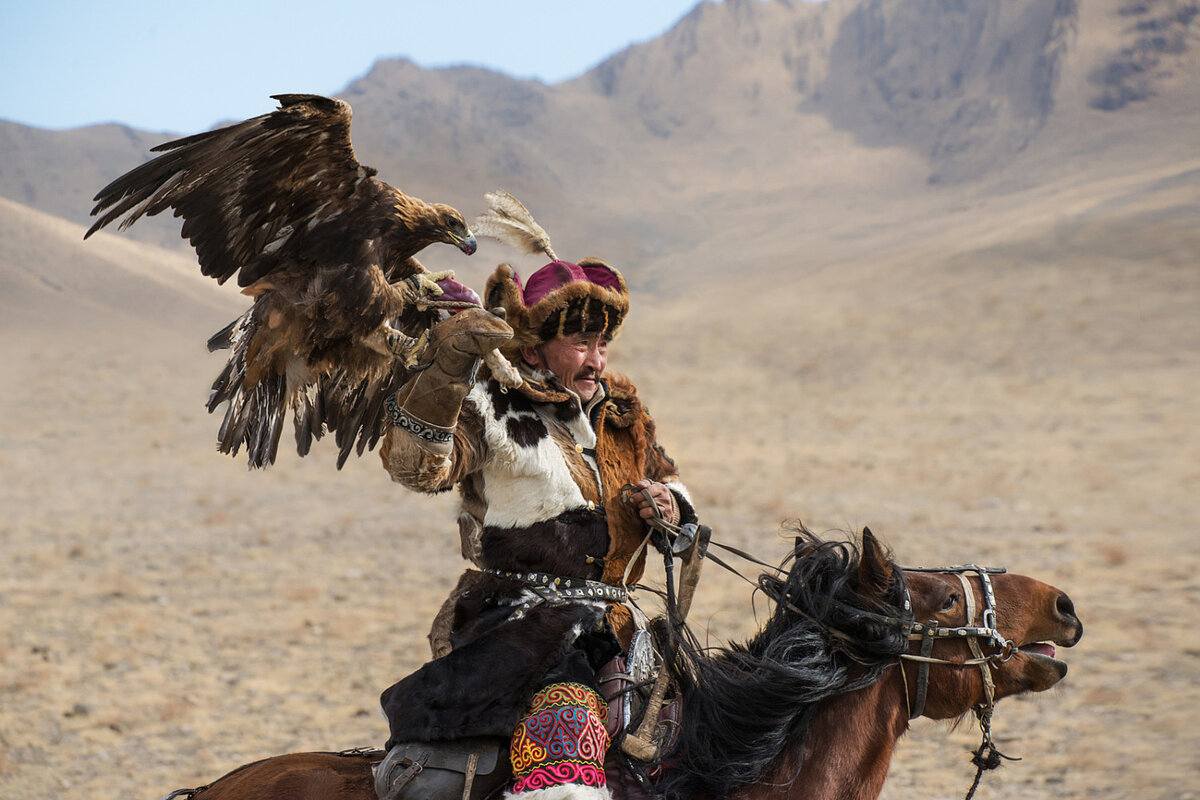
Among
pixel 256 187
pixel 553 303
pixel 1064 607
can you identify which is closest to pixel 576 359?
pixel 553 303

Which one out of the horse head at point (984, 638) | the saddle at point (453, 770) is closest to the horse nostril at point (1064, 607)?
the horse head at point (984, 638)

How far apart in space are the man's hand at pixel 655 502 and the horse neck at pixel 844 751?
65 cm

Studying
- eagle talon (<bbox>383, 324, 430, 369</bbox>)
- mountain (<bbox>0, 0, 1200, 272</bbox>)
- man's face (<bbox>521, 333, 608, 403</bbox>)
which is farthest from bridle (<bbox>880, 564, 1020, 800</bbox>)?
mountain (<bbox>0, 0, 1200, 272</bbox>)

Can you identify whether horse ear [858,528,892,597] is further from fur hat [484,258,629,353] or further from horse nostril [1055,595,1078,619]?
fur hat [484,258,629,353]

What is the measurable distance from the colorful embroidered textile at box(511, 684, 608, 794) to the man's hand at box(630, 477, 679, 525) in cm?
54

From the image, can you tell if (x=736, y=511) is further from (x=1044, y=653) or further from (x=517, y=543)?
(x=517, y=543)

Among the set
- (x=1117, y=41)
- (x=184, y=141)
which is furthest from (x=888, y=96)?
(x=184, y=141)

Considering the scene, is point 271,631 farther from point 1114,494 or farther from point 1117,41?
point 1117,41

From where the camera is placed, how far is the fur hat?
283 centimetres

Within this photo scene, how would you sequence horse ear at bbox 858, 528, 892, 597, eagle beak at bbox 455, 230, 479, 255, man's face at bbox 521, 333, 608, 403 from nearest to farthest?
horse ear at bbox 858, 528, 892, 597
eagle beak at bbox 455, 230, 479, 255
man's face at bbox 521, 333, 608, 403

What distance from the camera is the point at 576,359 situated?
290cm

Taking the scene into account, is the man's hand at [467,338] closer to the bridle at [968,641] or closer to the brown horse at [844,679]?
the brown horse at [844,679]

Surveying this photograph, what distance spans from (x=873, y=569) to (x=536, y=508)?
90 centimetres

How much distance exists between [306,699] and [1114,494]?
10688 millimetres
